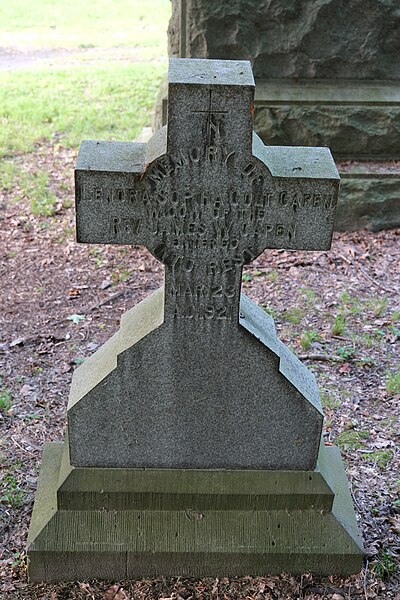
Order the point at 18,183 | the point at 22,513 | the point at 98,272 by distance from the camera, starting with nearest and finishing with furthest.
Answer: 1. the point at 22,513
2. the point at 98,272
3. the point at 18,183

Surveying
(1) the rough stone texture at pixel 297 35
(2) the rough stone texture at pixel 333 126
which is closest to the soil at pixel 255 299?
(2) the rough stone texture at pixel 333 126

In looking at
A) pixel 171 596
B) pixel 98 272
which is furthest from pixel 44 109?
pixel 171 596

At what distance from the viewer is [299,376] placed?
3402 millimetres

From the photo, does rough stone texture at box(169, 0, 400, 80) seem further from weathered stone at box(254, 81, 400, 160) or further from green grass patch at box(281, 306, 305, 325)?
green grass patch at box(281, 306, 305, 325)

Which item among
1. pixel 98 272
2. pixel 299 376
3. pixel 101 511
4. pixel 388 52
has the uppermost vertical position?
pixel 388 52

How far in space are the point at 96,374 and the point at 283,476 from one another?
0.95 m

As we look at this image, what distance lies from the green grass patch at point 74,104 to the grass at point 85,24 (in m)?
2.16

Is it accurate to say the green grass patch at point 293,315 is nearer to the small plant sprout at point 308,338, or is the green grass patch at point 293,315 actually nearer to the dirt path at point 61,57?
the small plant sprout at point 308,338

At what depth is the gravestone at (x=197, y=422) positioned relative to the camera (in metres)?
3.00

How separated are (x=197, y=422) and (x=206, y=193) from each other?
102 cm

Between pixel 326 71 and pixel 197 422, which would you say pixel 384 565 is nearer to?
pixel 197 422

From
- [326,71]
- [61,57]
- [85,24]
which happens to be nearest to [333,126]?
[326,71]

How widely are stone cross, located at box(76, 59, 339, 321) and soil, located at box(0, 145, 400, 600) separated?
1.32m

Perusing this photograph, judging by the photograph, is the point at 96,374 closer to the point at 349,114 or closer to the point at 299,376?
the point at 299,376
